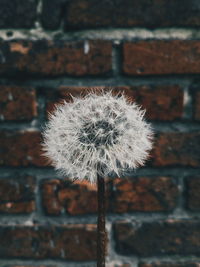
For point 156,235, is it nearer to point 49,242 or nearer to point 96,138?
point 49,242

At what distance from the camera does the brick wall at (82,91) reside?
0.53 meters

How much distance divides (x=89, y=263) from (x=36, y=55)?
0.36 meters

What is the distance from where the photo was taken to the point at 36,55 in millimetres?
529

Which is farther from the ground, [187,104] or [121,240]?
[187,104]

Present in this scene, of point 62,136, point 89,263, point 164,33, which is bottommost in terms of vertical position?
point 89,263

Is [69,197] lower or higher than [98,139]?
lower

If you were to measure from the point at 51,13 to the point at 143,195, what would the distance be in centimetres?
33

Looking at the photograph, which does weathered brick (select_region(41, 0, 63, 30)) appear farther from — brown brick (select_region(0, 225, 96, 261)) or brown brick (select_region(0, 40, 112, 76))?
brown brick (select_region(0, 225, 96, 261))

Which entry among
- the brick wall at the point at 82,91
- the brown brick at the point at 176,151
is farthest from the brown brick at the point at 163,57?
the brown brick at the point at 176,151

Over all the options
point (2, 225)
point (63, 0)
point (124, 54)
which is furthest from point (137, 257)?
point (63, 0)

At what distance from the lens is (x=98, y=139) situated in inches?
12.1

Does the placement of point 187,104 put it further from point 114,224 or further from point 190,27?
point 114,224

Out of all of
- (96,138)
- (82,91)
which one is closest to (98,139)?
(96,138)

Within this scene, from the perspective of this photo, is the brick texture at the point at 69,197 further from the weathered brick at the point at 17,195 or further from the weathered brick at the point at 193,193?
the weathered brick at the point at 193,193
